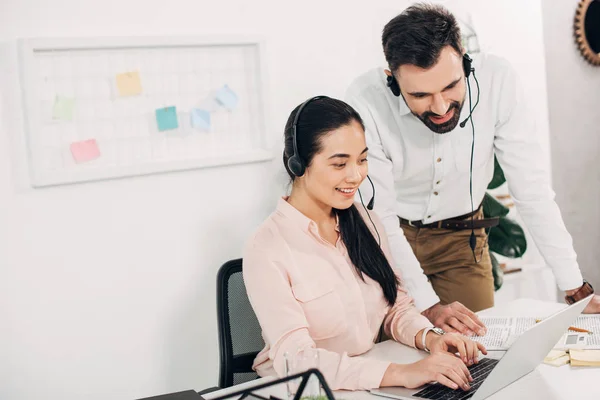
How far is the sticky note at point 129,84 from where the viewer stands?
200 centimetres

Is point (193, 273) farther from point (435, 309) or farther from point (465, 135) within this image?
point (465, 135)

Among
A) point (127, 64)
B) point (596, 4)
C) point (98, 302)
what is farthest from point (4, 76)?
point (596, 4)

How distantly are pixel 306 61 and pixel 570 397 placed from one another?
145 centimetres

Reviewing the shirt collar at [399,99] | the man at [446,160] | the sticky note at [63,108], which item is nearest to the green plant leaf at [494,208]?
the man at [446,160]

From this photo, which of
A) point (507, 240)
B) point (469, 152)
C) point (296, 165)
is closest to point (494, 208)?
point (507, 240)

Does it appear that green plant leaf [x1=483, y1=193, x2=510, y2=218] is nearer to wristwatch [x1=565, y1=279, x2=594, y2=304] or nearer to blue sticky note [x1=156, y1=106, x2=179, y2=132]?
wristwatch [x1=565, y1=279, x2=594, y2=304]

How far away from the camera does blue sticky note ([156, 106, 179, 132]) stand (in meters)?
2.07

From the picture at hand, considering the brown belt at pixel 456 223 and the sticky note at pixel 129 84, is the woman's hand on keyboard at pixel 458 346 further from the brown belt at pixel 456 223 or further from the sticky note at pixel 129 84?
the sticky note at pixel 129 84

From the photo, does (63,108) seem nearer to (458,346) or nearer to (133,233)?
(133,233)

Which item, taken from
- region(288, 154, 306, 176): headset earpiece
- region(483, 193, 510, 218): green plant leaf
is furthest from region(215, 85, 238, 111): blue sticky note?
region(483, 193, 510, 218): green plant leaf

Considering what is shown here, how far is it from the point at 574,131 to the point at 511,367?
8.80 feet

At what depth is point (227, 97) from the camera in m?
2.20

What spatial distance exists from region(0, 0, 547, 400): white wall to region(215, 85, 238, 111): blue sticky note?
5.5 inches

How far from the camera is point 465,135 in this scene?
208 centimetres
